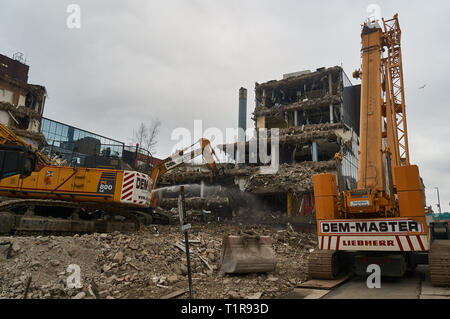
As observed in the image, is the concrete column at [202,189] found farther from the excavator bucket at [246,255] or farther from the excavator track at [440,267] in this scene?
the excavator track at [440,267]

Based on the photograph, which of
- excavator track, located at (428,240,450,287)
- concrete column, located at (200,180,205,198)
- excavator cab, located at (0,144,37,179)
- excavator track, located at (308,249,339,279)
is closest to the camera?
excavator cab, located at (0,144,37,179)

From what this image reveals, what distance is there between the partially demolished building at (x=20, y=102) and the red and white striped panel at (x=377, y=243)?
28693 mm

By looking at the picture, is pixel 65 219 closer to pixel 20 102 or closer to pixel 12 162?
pixel 12 162

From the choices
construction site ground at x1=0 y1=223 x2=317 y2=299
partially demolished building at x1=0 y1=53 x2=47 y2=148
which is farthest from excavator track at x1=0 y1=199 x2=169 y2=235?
partially demolished building at x1=0 y1=53 x2=47 y2=148

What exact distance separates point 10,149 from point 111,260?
365cm

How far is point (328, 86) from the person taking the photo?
36125mm

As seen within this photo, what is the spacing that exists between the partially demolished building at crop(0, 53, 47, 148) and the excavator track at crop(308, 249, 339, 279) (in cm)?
2830

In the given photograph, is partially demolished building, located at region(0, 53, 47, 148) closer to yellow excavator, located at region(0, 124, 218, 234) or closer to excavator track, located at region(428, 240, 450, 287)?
yellow excavator, located at region(0, 124, 218, 234)

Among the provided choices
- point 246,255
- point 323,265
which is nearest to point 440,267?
point 323,265

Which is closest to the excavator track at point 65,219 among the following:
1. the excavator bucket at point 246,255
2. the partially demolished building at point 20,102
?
the excavator bucket at point 246,255

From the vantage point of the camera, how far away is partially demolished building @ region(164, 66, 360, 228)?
24547 mm

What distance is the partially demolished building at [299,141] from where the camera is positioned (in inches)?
966

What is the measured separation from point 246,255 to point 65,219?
7.91 meters

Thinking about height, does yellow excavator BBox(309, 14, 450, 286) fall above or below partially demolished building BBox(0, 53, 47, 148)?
below
